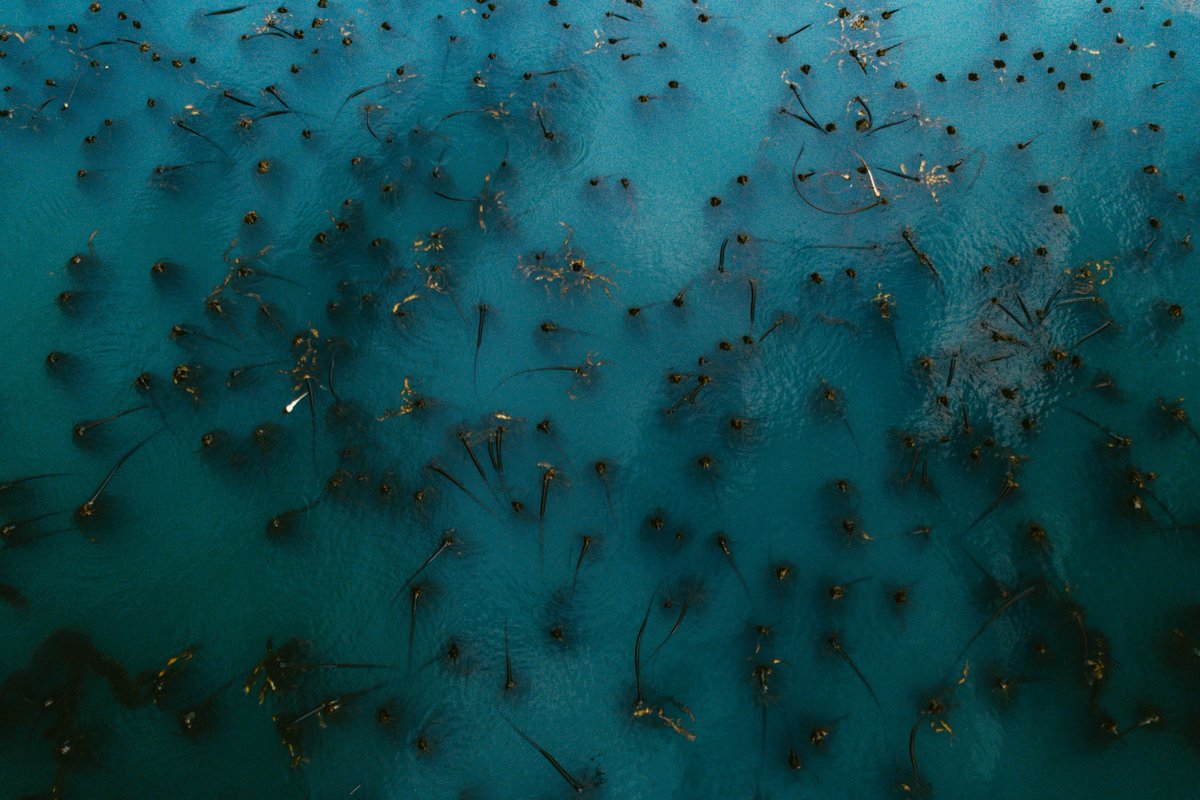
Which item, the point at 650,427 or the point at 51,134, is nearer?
the point at 650,427

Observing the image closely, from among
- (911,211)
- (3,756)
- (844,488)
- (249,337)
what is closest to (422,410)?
(249,337)

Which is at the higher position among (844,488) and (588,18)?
(588,18)

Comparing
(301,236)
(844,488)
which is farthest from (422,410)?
(844,488)

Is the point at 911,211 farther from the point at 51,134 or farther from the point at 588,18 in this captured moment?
the point at 51,134

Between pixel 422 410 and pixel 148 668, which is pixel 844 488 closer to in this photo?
pixel 422 410

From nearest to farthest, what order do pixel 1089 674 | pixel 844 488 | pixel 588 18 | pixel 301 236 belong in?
pixel 1089 674 → pixel 844 488 → pixel 301 236 → pixel 588 18

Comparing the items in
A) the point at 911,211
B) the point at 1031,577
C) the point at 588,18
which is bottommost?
the point at 1031,577

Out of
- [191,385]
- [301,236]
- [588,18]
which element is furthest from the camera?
[588,18]
